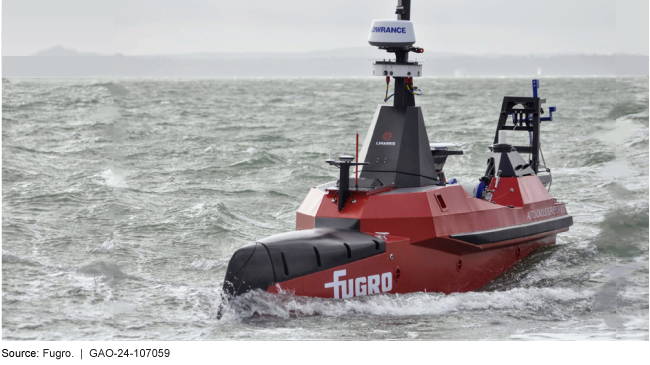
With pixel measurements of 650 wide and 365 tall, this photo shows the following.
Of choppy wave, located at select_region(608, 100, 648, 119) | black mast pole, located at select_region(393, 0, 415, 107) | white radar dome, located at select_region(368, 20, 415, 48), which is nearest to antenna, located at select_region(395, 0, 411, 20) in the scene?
black mast pole, located at select_region(393, 0, 415, 107)

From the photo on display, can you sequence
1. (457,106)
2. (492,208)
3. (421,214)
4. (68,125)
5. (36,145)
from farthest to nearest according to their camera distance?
(457,106), (68,125), (36,145), (492,208), (421,214)

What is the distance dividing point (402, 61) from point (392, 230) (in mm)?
2772

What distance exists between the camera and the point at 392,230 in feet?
35.6

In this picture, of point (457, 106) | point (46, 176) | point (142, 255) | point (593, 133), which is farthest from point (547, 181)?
point (457, 106)

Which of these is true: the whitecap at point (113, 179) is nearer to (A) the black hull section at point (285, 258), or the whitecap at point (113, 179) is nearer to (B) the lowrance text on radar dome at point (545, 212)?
(A) the black hull section at point (285, 258)

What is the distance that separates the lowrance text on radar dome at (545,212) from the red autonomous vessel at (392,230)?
11.8 inches

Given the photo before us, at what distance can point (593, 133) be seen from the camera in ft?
113

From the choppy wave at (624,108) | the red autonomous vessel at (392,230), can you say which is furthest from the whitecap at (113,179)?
the choppy wave at (624,108)

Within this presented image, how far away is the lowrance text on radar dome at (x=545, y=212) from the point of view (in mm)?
13469

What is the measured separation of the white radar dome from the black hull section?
3.14 m

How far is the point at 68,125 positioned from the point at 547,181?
2097 cm

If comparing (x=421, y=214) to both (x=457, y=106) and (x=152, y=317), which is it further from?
(x=457, y=106)

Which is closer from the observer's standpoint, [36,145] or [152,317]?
[152,317]

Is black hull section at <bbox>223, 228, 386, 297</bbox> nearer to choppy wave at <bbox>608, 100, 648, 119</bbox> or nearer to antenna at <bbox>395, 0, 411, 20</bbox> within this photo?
choppy wave at <bbox>608, 100, 648, 119</bbox>
